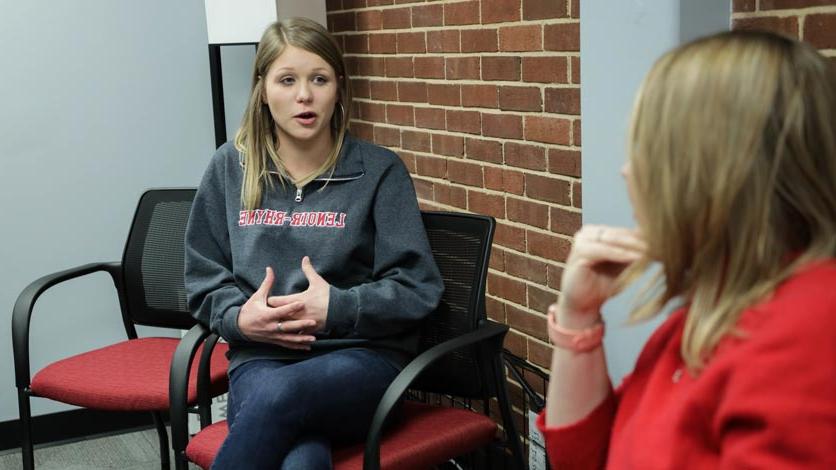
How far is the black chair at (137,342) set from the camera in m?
2.54

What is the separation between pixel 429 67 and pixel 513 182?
1.99 ft

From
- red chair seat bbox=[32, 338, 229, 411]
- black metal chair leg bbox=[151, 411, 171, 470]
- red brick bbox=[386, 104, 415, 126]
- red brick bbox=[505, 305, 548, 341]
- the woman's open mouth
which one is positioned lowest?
black metal chair leg bbox=[151, 411, 171, 470]

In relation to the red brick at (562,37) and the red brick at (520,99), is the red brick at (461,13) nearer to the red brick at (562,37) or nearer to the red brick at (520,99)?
the red brick at (520,99)

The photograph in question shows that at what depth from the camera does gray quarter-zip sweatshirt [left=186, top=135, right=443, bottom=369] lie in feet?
7.03

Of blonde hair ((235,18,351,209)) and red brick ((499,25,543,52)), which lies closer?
blonde hair ((235,18,351,209))

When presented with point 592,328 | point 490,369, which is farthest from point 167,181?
point 592,328

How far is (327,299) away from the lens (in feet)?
6.95

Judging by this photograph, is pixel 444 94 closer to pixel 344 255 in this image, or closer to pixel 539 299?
pixel 539 299

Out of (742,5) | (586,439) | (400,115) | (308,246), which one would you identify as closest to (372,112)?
(400,115)

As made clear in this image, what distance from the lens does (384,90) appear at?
11.2 ft

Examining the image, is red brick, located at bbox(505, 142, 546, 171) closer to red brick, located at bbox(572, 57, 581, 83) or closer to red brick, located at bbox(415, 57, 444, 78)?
red brick, located at bbox(572, 57, 581, 83)

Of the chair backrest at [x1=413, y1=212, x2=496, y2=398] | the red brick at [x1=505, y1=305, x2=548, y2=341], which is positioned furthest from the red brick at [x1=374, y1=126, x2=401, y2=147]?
the chair backrest at [x1=413, y1=212, x2=496, y2=398]

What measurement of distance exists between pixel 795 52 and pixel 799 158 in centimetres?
11

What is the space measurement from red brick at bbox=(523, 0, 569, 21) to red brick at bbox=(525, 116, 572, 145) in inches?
10.0
